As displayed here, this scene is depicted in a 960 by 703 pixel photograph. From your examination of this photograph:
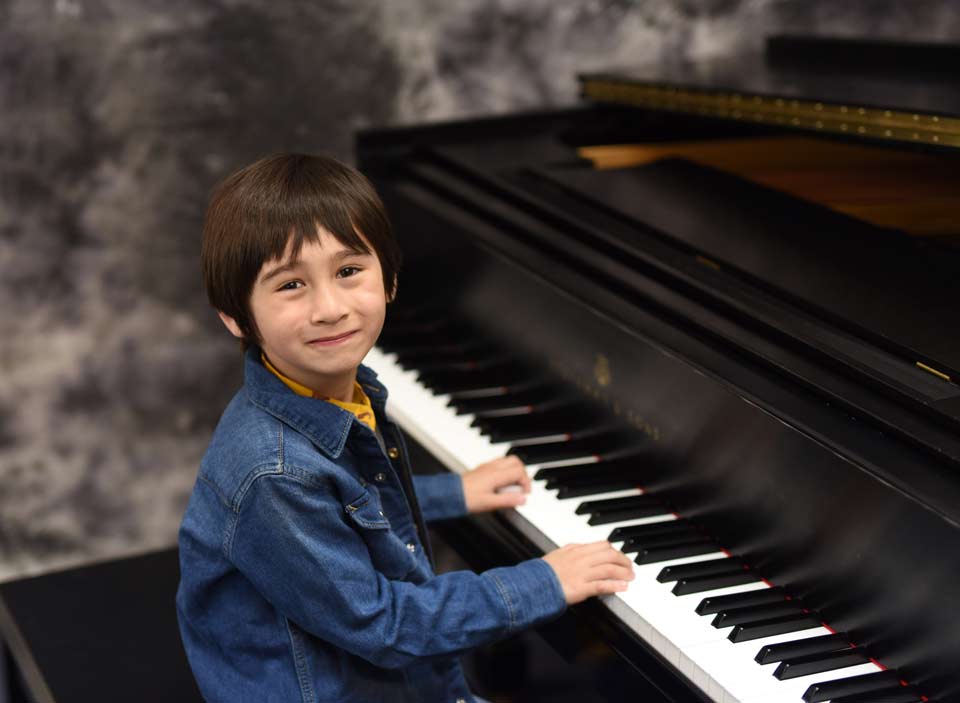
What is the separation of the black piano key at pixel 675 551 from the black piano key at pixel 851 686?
33 cm

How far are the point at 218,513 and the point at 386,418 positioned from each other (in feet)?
1.09

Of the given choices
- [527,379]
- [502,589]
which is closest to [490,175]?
[527,379]

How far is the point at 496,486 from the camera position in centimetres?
191

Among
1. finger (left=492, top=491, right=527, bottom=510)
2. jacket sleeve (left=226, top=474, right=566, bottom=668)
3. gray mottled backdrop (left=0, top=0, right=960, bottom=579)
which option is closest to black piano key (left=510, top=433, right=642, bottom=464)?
finger (left=492, top=491, right=527, bottom=510)

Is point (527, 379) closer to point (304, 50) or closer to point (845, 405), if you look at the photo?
point (845, 405)

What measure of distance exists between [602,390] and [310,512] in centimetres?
63

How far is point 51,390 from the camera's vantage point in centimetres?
307

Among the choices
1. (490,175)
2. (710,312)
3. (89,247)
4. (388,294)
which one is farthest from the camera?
(89,247)

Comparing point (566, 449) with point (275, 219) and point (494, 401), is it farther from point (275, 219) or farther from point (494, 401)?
point (275, 219)

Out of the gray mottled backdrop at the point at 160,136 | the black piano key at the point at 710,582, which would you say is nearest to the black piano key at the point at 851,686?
the black piano key at the point at 710,582

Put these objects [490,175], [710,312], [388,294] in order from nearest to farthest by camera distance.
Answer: [388,294] < [710,312] < [490,175]

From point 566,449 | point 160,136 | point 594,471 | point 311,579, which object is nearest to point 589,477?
point 594,471

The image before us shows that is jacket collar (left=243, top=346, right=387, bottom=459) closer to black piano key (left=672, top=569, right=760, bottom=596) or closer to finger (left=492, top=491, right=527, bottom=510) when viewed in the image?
finger (left=492, top=491, right=527, bottom=510)

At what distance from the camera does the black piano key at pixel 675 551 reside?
1675 millimetres
